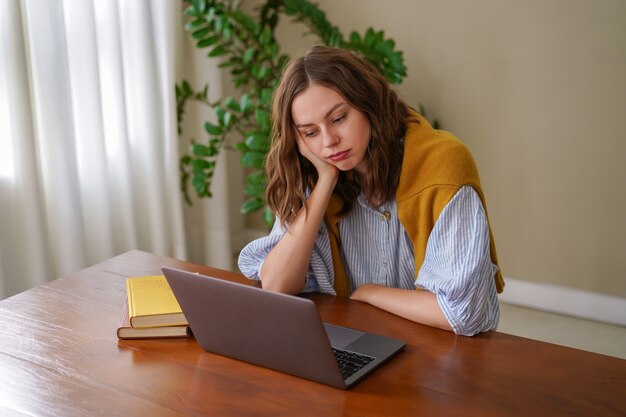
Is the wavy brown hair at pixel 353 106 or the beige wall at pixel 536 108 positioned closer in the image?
the wavy brown hair at pixel 353 106

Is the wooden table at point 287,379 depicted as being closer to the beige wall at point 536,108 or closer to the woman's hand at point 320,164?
the woman's hand at point 320,164

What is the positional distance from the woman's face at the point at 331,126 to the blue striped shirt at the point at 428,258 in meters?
0.17

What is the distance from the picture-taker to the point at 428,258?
1687 millimetres

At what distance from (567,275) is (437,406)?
87.9 inches

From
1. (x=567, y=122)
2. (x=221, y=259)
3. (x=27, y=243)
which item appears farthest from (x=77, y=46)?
(x=567, y=122)

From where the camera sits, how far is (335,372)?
4.28ft

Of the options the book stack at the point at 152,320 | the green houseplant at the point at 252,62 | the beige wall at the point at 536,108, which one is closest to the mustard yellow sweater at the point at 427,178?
the book stack at the point at 152,320

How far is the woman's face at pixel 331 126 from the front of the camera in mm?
1700

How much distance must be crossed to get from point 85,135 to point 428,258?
1.81 m

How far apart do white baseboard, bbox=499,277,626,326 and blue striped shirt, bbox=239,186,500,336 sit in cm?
164

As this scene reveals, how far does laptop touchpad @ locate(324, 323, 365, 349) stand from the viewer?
1.49m

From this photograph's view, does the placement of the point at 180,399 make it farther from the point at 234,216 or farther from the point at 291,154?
the point at 234,216

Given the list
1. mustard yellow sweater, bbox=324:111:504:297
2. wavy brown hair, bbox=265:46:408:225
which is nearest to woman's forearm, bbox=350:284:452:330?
mustard yellow sweater, bbox=324:111:504:297

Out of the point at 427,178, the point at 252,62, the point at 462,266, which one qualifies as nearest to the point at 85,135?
the point at 252,62
